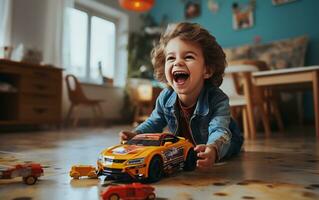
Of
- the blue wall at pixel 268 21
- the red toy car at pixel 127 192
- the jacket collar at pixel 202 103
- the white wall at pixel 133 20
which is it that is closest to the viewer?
the red toy car at pixel 127 192

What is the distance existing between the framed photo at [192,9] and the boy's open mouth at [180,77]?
428cm

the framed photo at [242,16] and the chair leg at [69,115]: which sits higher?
the framed photo at [242,16]

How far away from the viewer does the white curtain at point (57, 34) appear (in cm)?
372

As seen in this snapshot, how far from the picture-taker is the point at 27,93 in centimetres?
299

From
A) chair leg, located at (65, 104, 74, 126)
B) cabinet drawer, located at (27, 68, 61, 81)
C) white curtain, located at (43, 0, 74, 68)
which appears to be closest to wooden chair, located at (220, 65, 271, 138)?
cabinet drawer, located at (27, 68, 61, 81)

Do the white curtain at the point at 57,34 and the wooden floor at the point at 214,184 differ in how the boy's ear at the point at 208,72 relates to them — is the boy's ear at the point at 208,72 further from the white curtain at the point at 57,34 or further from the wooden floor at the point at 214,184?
the white curtain at the point at 57,34

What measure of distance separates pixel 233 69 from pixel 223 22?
112 inches

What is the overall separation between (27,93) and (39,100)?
0.17 m

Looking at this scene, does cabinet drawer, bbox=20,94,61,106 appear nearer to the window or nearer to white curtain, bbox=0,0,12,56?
white curtain, bbox=0,0,12,56

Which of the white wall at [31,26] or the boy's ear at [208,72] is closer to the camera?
the boy's ear at [208,72]

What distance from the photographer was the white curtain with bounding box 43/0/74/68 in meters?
3.72

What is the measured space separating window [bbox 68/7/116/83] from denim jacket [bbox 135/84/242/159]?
10.3 ft

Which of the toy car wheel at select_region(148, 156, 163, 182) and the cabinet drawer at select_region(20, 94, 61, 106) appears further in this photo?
the cabinet drawer at select_region(20, 94, 61, 106)

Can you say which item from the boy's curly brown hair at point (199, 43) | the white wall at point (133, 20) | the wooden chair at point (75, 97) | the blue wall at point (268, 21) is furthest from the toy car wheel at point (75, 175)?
the white wall at point (133, 20)
